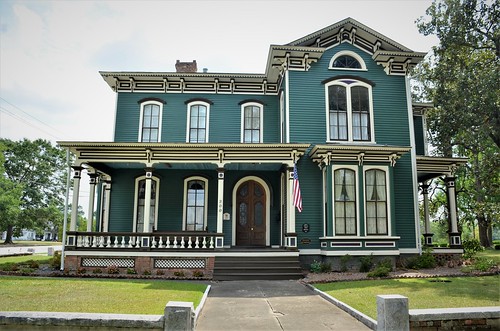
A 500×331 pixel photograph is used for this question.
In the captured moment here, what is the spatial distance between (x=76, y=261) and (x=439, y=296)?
A: 11598 millimetres

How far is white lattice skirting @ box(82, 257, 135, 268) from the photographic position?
46.6 feet

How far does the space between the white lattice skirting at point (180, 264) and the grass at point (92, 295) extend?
212 cm

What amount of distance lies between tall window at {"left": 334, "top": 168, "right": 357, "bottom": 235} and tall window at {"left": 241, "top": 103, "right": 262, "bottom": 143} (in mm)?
4403

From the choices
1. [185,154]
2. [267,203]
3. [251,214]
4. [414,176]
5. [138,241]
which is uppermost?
[185,154]

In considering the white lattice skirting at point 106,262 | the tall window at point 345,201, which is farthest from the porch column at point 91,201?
the tall window at point 345,201

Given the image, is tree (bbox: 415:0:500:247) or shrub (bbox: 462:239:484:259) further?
tree (bbox: 415:0:500:247)

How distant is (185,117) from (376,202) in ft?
29.7

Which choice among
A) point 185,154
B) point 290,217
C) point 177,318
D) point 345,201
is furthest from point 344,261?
point 177,318

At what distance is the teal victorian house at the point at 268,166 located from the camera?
47.4ft

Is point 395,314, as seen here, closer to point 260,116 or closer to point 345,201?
point 345,201

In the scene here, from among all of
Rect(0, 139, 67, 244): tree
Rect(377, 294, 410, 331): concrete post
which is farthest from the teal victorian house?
Rect(0, 139, 67, 244): tree

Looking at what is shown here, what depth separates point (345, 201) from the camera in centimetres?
1537

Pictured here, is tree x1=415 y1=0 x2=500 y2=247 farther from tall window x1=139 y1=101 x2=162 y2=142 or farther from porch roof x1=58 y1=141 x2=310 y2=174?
tall window x1=139 y1=101 x2=162 y2=142

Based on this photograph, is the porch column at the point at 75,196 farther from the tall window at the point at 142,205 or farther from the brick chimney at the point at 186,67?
the brick chimney at the point at 186,67
